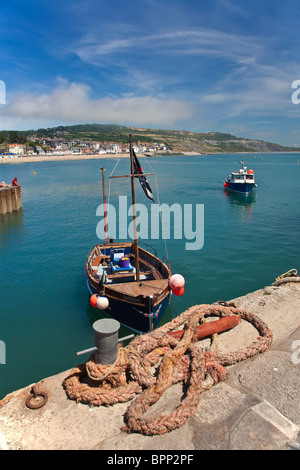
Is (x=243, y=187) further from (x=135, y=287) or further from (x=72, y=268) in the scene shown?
(x=135, y=287)

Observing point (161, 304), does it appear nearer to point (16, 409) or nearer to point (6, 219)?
point (16, 409)

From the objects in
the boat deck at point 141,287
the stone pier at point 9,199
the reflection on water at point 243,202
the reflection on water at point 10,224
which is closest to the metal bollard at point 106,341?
the boat deck at point 141,287

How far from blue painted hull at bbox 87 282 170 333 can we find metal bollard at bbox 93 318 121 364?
6.70 metres

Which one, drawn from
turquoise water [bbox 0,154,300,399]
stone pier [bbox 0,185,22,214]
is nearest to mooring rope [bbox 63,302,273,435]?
turquoise water [bbox 0,154,300,399]

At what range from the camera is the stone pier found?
1706 inches

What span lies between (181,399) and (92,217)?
3701 cm

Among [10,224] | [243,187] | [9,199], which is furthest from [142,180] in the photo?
[243,187]

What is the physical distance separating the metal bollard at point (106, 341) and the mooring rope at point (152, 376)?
0.17 m

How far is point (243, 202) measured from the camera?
53.2 meters

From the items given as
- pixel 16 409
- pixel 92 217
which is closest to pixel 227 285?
pixel 16 409

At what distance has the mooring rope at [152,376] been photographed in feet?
19.4

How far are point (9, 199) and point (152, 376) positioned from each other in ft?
142

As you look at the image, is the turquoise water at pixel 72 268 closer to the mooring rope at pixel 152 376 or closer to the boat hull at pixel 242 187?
the mooring rope at pixel 152 376
